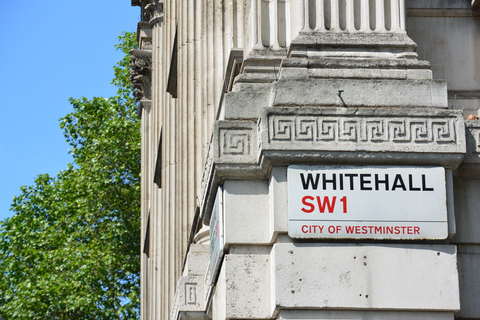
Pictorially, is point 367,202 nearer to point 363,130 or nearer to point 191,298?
point 363,130

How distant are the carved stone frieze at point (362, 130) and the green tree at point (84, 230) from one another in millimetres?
30244

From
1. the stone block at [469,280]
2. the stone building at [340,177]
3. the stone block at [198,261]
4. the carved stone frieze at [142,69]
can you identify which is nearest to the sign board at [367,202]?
the stone building at [340,177]

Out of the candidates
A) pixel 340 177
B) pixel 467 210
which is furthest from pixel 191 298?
pixel 467 210

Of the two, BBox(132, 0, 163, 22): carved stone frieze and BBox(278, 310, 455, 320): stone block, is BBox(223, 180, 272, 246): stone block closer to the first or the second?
BBox(278, 310, 455, 320): stone block

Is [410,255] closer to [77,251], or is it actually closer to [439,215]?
[439,215]

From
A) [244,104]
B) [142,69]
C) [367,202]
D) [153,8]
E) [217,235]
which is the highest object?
[142,69]

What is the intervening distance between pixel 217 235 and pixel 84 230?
33185 millimetres

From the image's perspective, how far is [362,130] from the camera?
9.69 m

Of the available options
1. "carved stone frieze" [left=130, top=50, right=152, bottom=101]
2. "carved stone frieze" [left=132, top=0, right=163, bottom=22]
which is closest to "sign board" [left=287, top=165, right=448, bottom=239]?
"carved stone frieze" [left=132, top=0, right=163, bottom=22]

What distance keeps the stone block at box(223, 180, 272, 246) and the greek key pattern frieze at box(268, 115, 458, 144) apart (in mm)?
512

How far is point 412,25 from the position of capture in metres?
11.5

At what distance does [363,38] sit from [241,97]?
128 centimetres

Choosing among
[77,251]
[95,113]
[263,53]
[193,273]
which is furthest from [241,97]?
[95,113]

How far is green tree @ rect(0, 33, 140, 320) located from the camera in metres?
39.5
